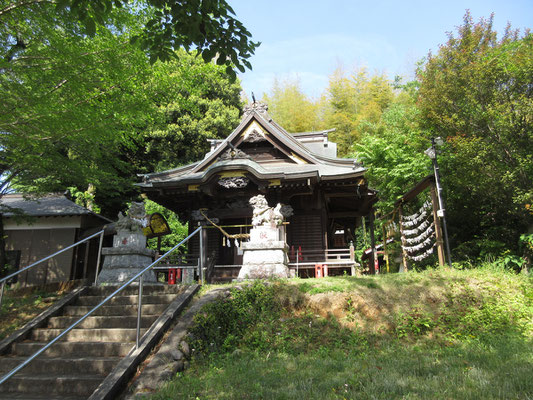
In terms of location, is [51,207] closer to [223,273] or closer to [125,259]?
[223,273]

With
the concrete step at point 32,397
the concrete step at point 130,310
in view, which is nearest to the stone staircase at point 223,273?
the concrete step at point 130,310

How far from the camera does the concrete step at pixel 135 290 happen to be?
21.7ft

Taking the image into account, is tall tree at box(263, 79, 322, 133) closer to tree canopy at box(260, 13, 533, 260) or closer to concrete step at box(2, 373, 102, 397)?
tree canopy at box(260, 13, 533, 260)

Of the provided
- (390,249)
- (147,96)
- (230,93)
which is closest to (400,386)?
(147,96)

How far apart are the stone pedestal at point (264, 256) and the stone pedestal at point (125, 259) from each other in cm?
226

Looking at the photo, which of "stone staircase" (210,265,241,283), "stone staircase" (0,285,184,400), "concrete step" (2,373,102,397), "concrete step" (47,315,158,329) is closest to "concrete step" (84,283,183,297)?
"stone staircase" (0,285,184,400)

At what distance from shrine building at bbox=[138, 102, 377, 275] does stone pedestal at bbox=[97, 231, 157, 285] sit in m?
3.75

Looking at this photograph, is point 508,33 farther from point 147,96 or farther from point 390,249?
point 147,96

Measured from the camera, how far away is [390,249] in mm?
18219

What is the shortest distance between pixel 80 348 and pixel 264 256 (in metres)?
4.01

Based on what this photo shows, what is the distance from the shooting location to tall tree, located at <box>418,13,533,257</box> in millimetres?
11109

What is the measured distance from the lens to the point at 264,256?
Answer: 789cm

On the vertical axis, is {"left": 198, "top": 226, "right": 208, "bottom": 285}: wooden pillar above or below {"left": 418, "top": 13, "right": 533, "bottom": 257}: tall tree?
below

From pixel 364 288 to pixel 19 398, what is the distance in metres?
5.20
